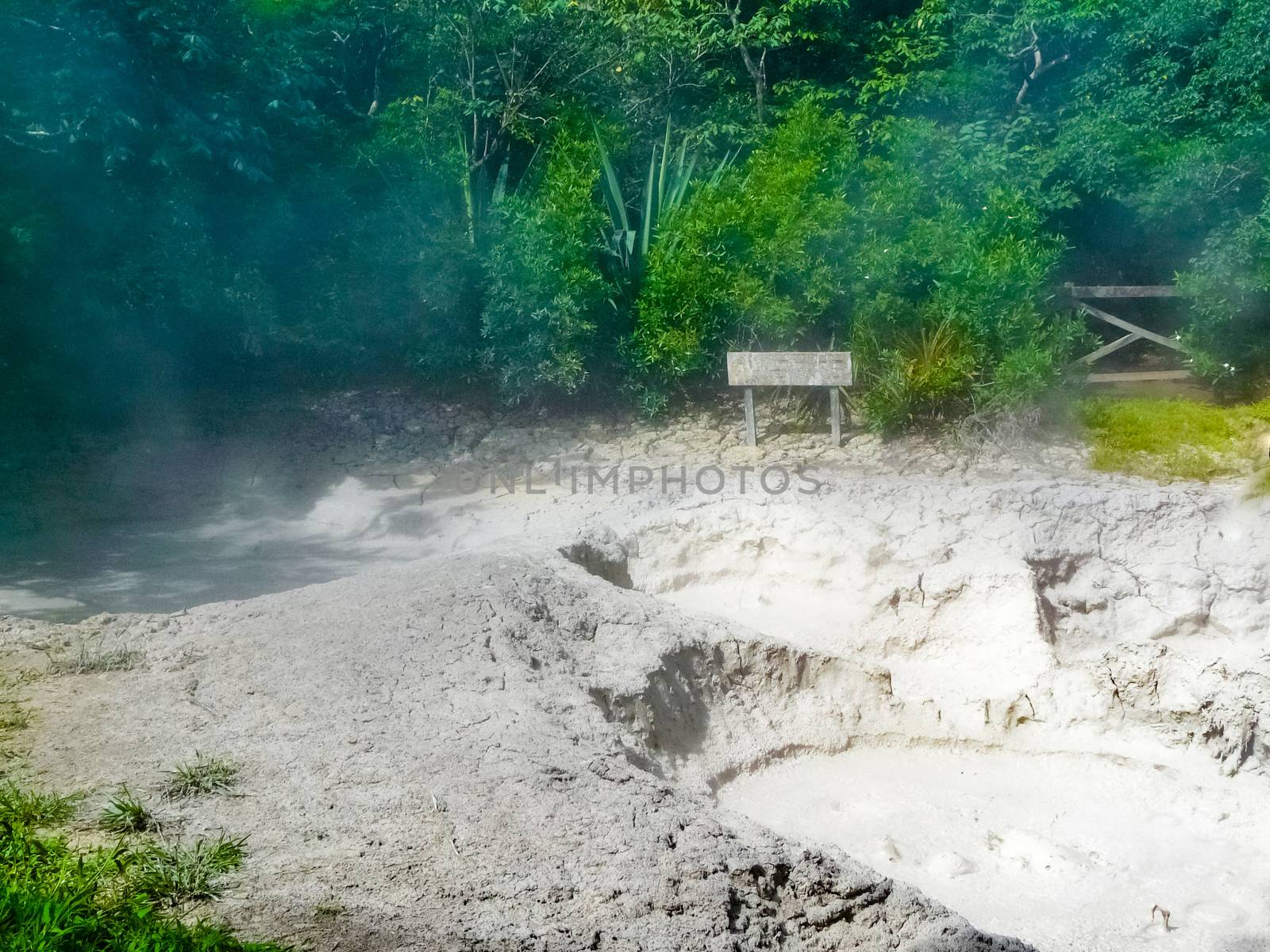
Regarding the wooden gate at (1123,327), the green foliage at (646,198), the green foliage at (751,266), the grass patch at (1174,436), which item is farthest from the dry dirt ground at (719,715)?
the green foliage at (646,198)

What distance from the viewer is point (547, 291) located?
897 centimetres

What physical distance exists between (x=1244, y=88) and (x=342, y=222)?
8022 millimetres

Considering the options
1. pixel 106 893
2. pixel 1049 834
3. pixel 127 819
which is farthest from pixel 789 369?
pixel 106 893

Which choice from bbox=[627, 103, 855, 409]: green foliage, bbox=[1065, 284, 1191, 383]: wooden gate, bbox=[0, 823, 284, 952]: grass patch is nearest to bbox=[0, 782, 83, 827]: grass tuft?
bbox=[0, 823, 284, 952]: grass patch

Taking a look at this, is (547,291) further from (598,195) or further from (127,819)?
(127,819)

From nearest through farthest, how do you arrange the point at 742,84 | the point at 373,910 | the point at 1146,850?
the point at 373,910
the point at 1146,850
the point at 742,84

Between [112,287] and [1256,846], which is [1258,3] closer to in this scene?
[1256,846]

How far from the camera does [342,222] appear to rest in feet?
32.9

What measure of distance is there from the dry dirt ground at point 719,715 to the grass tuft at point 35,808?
9cm

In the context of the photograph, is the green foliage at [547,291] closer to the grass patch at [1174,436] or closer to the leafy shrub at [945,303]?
the leafy shrub at [945,303]

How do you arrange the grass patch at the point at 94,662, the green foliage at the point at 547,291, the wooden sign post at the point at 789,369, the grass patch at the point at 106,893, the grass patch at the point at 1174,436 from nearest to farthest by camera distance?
the grass patch at the point at 106,893, the grass patch at the point at 94,662, the grass patch at the point at 1174,436, the wooden sign post at the point at 789,369, the green foliage at the point at 547,291

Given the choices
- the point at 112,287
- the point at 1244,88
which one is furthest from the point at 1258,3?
the point at 112,287

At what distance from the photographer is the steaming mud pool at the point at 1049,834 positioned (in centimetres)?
348

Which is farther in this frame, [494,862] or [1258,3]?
[1258,3]
